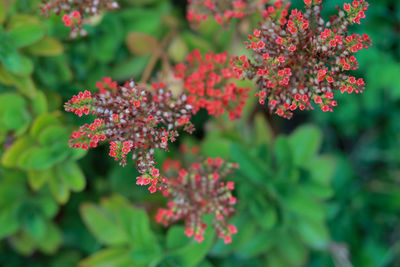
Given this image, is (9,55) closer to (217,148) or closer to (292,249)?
(217,148)

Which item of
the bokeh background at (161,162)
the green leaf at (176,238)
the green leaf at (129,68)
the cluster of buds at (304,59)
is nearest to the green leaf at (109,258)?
the bokeh background at (161,162)

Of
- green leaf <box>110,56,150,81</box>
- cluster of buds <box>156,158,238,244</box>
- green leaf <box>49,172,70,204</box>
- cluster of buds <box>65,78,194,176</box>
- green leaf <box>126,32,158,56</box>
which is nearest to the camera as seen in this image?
cluster of buds <box>65,78,194,176</box>

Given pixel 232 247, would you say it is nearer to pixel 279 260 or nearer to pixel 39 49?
pixel 279 260

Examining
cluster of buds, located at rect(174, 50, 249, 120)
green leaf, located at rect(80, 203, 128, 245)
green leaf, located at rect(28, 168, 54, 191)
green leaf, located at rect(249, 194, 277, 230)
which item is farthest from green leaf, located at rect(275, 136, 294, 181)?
green leaf, located at rect(28, 168, 54, 191)

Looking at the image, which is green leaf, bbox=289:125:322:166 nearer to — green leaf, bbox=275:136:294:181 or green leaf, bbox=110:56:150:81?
green leaf, bbox=275:136:294:181

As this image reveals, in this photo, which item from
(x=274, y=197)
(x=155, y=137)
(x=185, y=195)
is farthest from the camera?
(x=274, y=197)

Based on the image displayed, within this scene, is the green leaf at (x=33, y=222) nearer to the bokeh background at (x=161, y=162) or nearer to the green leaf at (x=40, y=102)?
the bokeh background at (x=161, y=162)

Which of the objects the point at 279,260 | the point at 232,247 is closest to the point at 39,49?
the point at 232,247
